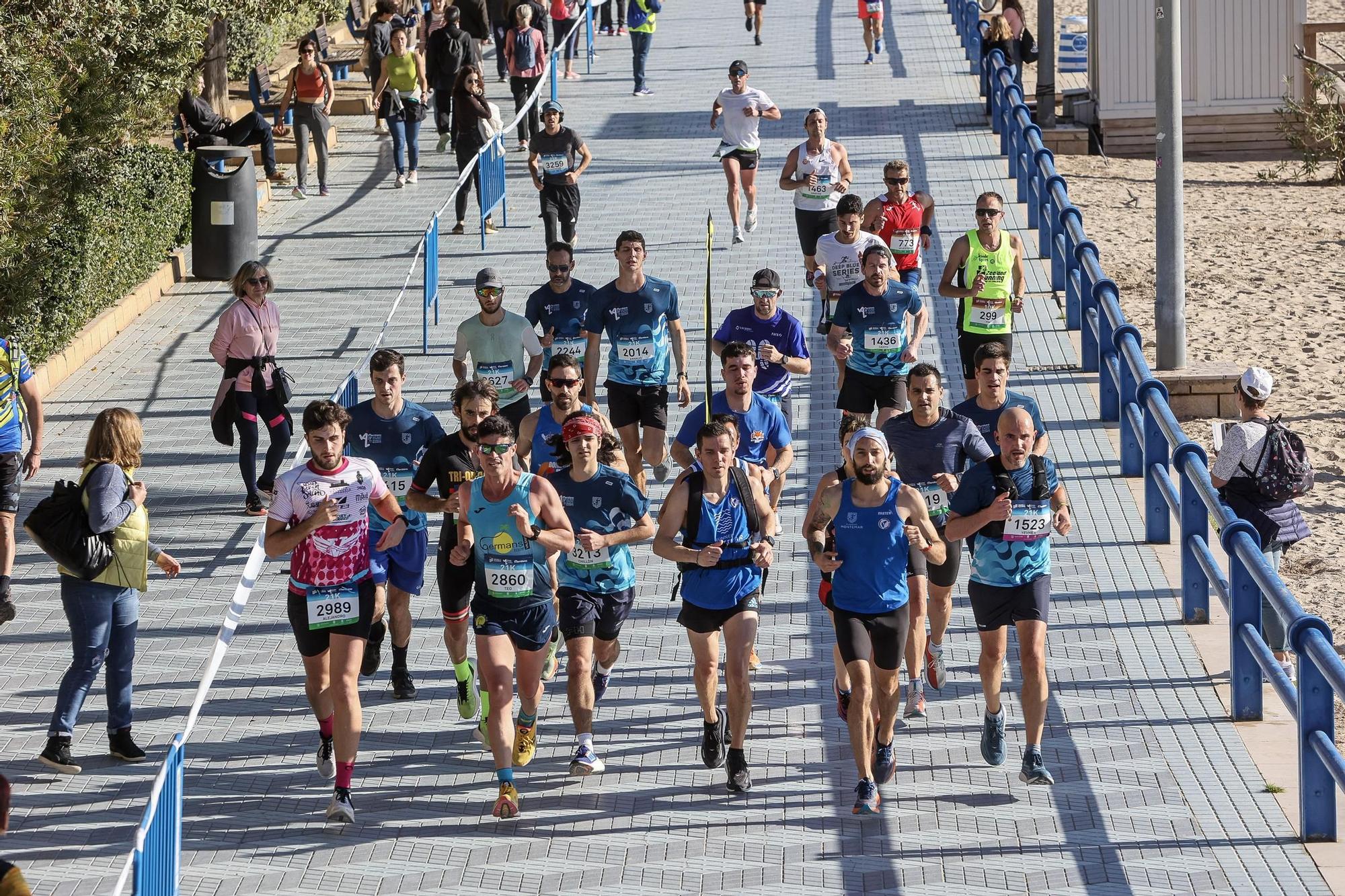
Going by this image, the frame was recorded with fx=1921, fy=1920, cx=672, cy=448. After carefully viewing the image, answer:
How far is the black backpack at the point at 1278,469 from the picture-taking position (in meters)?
9.97

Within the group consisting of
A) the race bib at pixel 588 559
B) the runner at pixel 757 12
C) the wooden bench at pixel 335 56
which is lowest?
the race bib at pixel 588 559

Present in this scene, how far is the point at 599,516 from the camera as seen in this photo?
8773 millimetres

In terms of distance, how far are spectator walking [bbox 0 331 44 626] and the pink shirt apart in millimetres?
1495

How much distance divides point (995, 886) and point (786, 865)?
85 centimetres

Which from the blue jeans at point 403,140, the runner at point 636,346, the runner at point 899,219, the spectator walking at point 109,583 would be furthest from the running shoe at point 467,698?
the blue jeans at point 403,140

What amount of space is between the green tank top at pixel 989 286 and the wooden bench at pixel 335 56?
520 inches

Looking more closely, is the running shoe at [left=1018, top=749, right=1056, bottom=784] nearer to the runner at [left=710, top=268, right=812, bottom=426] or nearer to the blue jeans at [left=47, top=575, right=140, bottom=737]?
the runner at [left=710, top=268, right=812, bottom=426]

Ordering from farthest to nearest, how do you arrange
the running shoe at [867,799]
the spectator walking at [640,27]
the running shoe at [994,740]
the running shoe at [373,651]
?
the spectator walking at [640,27] → the running shoe at [373,651] → the running shoe at [994,740] → the running shoe at [867,799]

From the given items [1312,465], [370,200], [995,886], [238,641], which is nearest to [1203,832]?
[995,886]

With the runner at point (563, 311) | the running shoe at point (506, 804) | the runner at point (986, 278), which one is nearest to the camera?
the running shoe at point (506, 804)

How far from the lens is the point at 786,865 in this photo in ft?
25.6

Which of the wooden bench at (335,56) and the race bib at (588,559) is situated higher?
the wooden bench at (335,56)

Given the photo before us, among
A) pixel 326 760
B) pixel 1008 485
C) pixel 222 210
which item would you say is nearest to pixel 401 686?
pixel 326 760

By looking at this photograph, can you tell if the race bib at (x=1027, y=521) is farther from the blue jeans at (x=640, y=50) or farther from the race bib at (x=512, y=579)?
the blue jeans at (x=640, y=50)
